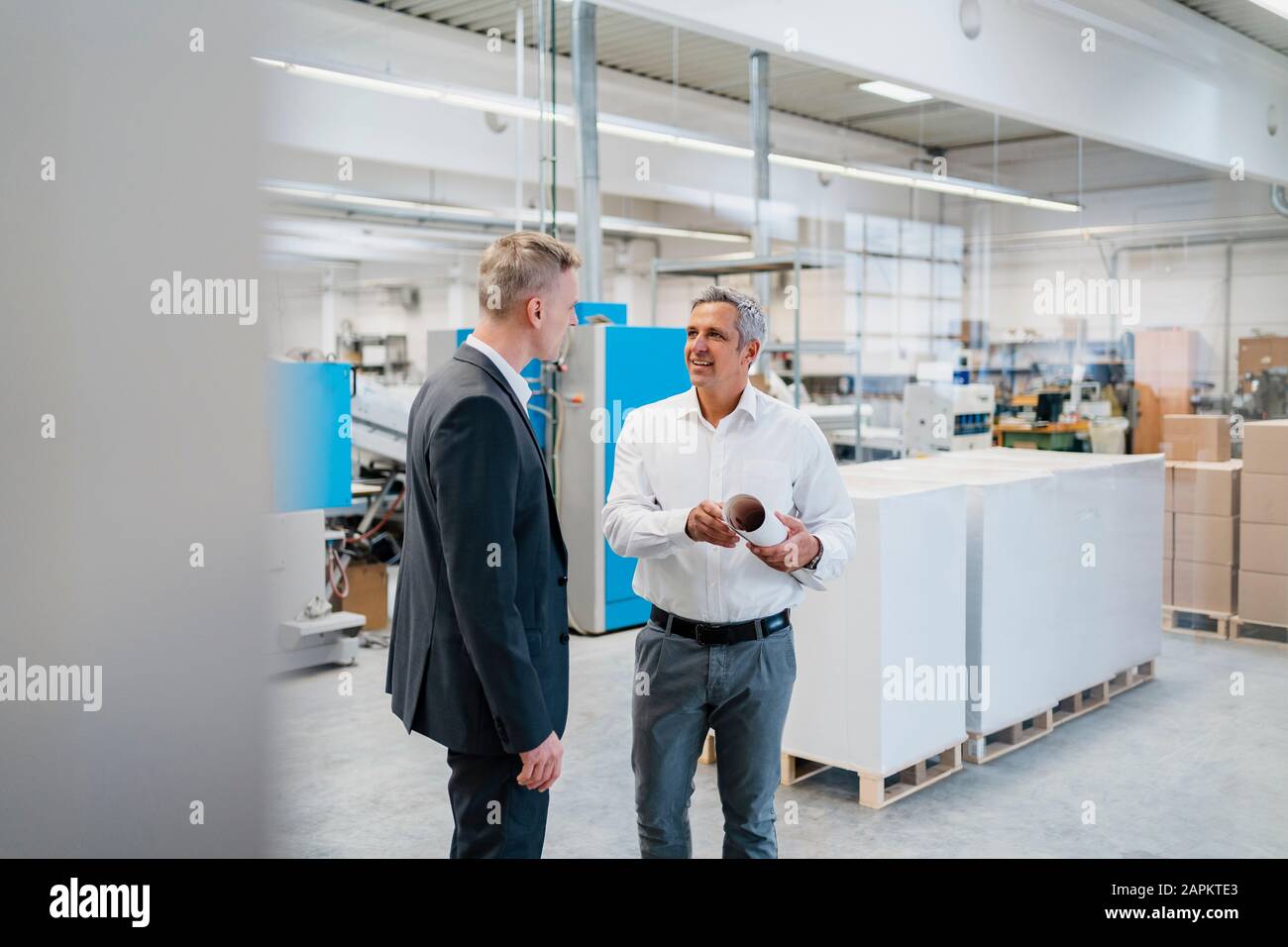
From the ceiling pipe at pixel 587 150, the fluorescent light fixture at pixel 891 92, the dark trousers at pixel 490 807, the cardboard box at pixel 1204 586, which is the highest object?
the fluorescent light fixture at pixel 891 92

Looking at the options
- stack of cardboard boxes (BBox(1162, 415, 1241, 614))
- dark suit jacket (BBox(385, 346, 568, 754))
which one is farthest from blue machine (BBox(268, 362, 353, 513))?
stack of cardboard boxes (BBox(1162, 415, 1241, 614))

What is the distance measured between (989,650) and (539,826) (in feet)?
8.01

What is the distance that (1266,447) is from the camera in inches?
188

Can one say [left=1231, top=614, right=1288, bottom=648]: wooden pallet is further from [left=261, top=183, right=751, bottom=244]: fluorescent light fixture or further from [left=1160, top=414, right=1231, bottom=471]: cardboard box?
[left=261, top=183, right=751, bottom=244]: fluorescent light fixture

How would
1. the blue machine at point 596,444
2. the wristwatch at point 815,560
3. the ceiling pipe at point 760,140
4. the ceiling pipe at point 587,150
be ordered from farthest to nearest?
the ceiling pipe at point 760,140 → the ceiling pipe at point 587,150 → the blue machine at point 596,444 → the wristwatch at point 815,560

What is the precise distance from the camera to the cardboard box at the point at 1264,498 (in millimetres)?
4625

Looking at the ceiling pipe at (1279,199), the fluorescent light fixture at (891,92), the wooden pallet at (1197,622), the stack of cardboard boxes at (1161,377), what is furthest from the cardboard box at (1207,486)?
the fluorescent light fixture at (891,92)

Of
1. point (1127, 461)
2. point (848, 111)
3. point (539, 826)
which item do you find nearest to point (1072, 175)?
point (1127, 461)

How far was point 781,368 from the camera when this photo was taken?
13867 mm

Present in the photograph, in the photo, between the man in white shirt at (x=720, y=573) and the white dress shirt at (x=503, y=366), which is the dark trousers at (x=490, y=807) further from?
the white dress shirt at (x=503, y=366)

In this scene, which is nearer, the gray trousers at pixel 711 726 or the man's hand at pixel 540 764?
the man's hand at pixel 540 764

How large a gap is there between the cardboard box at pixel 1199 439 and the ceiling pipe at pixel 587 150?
363cm

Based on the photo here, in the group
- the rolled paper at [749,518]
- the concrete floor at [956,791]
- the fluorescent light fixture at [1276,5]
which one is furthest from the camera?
the fluorescent light fixture at [1276,5]

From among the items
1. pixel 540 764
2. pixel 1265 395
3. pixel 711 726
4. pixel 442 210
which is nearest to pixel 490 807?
pixel 540 764
